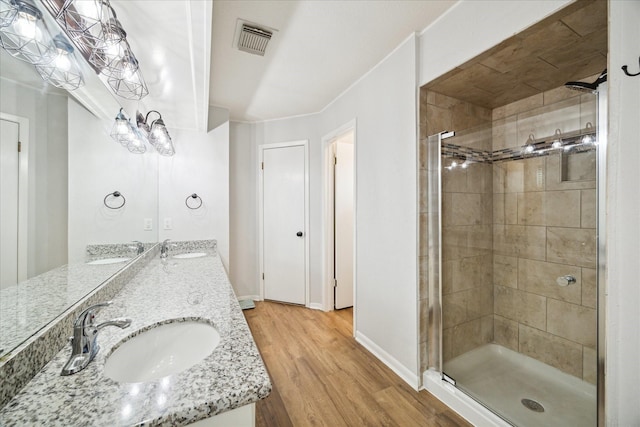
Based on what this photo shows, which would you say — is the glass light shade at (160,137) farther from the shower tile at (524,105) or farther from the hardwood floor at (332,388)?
the shower tile at (524,105)

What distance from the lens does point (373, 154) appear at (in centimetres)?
222

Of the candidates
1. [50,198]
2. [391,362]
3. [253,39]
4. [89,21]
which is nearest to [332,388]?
[391,362]

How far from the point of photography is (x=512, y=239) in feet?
7.06

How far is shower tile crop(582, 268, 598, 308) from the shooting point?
166cm

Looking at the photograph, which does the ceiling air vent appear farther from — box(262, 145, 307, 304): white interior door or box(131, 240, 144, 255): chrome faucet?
box(131, 240, 144, 255): chrome faucet

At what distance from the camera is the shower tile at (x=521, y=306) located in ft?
6.53

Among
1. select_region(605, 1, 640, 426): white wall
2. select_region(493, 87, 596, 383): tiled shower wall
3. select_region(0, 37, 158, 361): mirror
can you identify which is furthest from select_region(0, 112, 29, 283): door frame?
select_region(493, 87, 596, 383): tiled shower wall

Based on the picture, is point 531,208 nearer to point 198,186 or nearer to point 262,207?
point 262,207

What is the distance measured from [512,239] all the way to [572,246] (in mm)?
411

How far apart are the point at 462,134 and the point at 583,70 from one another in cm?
79

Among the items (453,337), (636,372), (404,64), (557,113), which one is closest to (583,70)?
(557,113)

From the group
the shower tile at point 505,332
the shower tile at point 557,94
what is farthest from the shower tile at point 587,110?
the shower tile at point 505,332

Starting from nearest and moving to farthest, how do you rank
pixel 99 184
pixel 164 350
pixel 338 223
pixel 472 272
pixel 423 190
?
pixel 164 350
pixel 99 184
pixel 423 190
pixel 472 272
pixel 338 223

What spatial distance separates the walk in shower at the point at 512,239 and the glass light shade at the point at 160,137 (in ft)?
6.83
